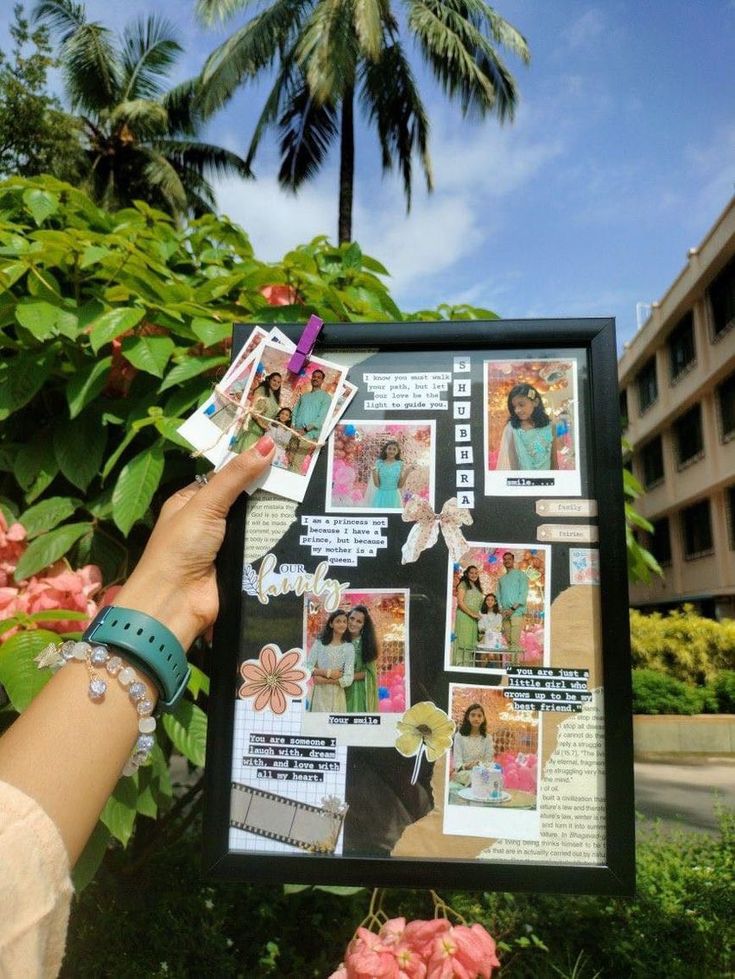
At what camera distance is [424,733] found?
3.13 ft

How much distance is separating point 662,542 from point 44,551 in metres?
29.0

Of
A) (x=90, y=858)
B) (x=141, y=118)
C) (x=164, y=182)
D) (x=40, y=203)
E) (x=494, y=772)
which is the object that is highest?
(x=141, y=118)

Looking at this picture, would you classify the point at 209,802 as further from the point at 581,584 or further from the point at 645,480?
the point at 645,480

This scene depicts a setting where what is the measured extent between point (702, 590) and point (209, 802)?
2424 cm

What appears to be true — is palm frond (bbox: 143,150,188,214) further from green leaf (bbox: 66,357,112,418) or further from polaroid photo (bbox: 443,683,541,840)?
polaroid photo (bbox: 443,683,541,840)

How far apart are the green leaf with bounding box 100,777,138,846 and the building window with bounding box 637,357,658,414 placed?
1116 inches

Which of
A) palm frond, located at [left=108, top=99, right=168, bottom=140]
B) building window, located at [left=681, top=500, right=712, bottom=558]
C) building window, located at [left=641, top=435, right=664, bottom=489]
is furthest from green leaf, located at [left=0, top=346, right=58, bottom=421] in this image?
building window, located at [left=641, top=435, right=664, bottom=489]

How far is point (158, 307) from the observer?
4.87 feet

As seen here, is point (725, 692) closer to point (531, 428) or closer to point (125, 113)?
point (531, 428)

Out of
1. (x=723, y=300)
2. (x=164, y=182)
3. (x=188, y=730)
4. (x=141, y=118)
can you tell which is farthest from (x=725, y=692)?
(x=141, y=118)

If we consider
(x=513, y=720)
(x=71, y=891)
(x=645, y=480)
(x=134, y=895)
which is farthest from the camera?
(x=645, y=480)

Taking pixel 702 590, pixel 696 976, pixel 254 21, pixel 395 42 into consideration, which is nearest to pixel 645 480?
pixel 702 590

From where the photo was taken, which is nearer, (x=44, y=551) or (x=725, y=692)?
(x=44, y=551)

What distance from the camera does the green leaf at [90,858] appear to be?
110cm
